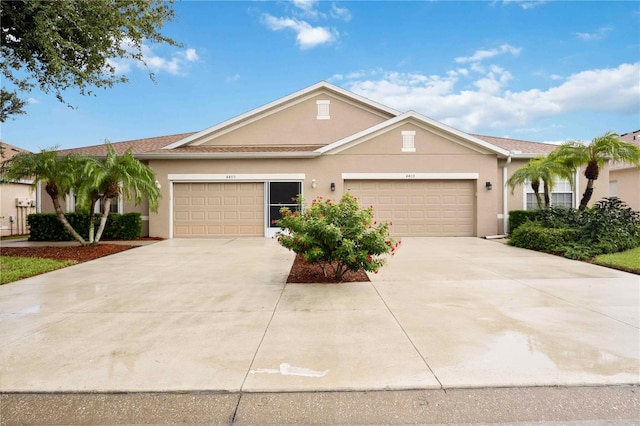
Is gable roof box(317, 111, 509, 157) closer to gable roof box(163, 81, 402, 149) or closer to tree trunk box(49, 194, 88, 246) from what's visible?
gable roof box(163, 81, 402, 149)

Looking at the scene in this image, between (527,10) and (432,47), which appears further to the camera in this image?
(432,47)

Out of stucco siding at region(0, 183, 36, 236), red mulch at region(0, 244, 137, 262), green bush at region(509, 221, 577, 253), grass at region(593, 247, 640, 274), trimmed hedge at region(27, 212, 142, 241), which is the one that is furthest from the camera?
stucco siding at region(0, 183, 36, 236)

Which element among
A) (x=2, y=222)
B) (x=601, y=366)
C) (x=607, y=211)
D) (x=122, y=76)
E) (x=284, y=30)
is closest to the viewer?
(x=601, y=366)

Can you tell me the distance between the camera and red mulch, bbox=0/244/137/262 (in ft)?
31.8

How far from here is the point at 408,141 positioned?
46.4ft

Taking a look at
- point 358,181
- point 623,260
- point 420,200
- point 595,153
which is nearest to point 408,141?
point 420,200

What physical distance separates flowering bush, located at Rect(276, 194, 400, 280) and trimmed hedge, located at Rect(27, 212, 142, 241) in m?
9.65

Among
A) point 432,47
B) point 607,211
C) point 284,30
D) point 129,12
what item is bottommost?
point 607,211

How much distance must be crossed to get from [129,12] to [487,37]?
1194cm

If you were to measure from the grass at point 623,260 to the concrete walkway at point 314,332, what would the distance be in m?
0.47

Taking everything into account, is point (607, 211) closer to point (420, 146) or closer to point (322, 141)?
point (420, 146)

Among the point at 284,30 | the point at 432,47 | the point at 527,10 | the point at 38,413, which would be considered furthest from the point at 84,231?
the point at 527,10

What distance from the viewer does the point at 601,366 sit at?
10.4 ft

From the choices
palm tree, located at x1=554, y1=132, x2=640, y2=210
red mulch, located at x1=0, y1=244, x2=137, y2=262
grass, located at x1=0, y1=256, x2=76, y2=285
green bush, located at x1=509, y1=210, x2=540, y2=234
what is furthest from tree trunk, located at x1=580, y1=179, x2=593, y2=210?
grass, located at x1=0, y1=256, x2=76, y2=285
